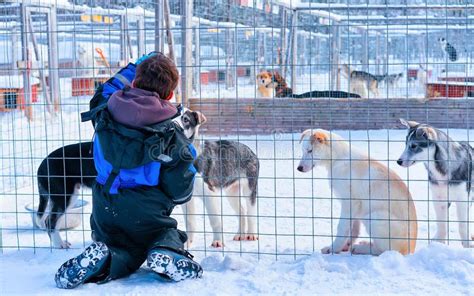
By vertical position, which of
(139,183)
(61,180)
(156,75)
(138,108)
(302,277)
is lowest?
(302,277)

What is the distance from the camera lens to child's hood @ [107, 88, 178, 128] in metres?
3.56

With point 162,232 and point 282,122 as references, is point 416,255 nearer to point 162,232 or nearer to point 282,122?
point 162,232

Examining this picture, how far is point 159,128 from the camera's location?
3588 mm

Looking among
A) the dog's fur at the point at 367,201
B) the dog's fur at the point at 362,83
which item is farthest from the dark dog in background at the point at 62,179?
the dog's fur at the point at 362,83

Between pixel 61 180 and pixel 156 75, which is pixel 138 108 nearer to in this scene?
pixel 156 75

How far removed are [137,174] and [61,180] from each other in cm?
154

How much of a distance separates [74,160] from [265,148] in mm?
4706

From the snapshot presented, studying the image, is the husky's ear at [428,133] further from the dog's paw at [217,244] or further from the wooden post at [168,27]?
the wooden post at [168,27]

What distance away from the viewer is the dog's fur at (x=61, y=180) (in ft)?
15.9

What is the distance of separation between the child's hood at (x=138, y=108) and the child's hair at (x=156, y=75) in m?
0.05

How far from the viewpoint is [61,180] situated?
4953 millimetres

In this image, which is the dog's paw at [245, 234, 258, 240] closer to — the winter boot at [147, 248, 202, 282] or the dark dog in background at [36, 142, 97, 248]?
the dark dog in background at [36, 142, 97, 248]

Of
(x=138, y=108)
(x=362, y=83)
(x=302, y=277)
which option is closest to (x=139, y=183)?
(x=138, y=108)

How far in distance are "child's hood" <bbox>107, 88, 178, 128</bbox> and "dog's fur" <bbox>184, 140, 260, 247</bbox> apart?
1.49 meters
